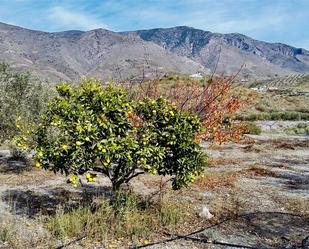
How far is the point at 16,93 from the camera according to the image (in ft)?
49.1

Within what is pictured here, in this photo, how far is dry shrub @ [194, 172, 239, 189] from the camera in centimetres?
1229

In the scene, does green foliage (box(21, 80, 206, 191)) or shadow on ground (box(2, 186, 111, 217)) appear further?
shadow on ground (box(2, 186, 111, 217))

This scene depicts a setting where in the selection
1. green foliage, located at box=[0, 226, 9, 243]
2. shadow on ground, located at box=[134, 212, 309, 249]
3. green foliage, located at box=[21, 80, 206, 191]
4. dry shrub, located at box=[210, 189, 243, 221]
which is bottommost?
dry shrub, located at box=[210, 189, 243, 221]

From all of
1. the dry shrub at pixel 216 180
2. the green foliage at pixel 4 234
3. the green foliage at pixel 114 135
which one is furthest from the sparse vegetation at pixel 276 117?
the green foliage at pixel 4 234

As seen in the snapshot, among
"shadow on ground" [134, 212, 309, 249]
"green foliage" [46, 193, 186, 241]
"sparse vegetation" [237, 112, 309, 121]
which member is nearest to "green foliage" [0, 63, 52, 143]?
"green foliage" [46, 193, 186, 241]

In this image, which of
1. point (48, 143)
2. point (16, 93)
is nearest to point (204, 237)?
point (48, 143)

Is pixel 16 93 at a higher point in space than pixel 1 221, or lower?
higher

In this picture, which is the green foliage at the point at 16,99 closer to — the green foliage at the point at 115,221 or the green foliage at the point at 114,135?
the green foliage at the point at 114,135

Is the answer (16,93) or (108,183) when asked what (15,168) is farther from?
(108,183)

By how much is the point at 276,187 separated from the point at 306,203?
6.23 ft

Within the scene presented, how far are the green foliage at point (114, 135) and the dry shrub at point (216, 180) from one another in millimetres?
3471

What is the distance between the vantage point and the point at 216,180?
512 inches

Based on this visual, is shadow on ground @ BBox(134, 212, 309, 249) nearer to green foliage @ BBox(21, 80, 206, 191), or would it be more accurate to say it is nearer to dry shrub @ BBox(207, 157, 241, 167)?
green foliage @ BBox(21, 80, 206, 191)

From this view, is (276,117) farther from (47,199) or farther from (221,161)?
(47,199)
